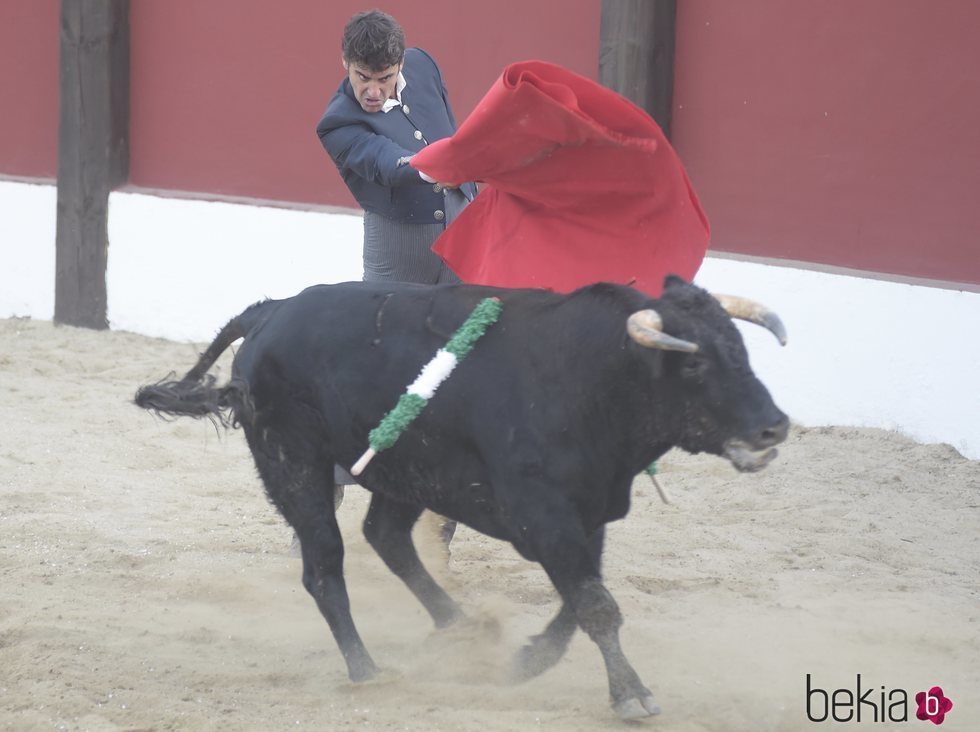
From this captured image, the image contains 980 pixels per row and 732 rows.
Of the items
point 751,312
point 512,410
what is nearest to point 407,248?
point 512,410

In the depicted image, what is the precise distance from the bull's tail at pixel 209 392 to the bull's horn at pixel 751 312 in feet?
4.13

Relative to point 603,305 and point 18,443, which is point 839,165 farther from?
point 18,443

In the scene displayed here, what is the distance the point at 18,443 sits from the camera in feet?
19.3

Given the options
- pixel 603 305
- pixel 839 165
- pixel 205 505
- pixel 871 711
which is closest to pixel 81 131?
pixel 205 505

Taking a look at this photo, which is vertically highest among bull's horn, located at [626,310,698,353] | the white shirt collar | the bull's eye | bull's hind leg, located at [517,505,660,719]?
the white shirt collar

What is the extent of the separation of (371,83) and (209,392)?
43.0 inches

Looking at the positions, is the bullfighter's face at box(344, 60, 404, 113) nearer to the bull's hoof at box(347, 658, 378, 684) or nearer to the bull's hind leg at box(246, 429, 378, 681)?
the bull's hind leg at box(246, 429, 378, 681)

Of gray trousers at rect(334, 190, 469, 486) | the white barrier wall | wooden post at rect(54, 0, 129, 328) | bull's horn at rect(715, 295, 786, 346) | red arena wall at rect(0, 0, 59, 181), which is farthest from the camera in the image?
red arena wall at rect(0, 0, 59, 181)

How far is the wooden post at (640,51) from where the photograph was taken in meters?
6.47

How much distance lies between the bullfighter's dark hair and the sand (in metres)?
1.62

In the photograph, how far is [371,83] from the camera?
4.24 metres

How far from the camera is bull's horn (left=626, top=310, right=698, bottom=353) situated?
A: 311 cm

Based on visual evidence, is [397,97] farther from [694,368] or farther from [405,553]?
[694,368]

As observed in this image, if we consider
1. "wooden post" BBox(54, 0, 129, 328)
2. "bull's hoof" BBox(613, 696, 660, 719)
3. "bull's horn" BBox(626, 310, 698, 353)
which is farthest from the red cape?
"wooden post" BBox(54, 0, 129, 328)
